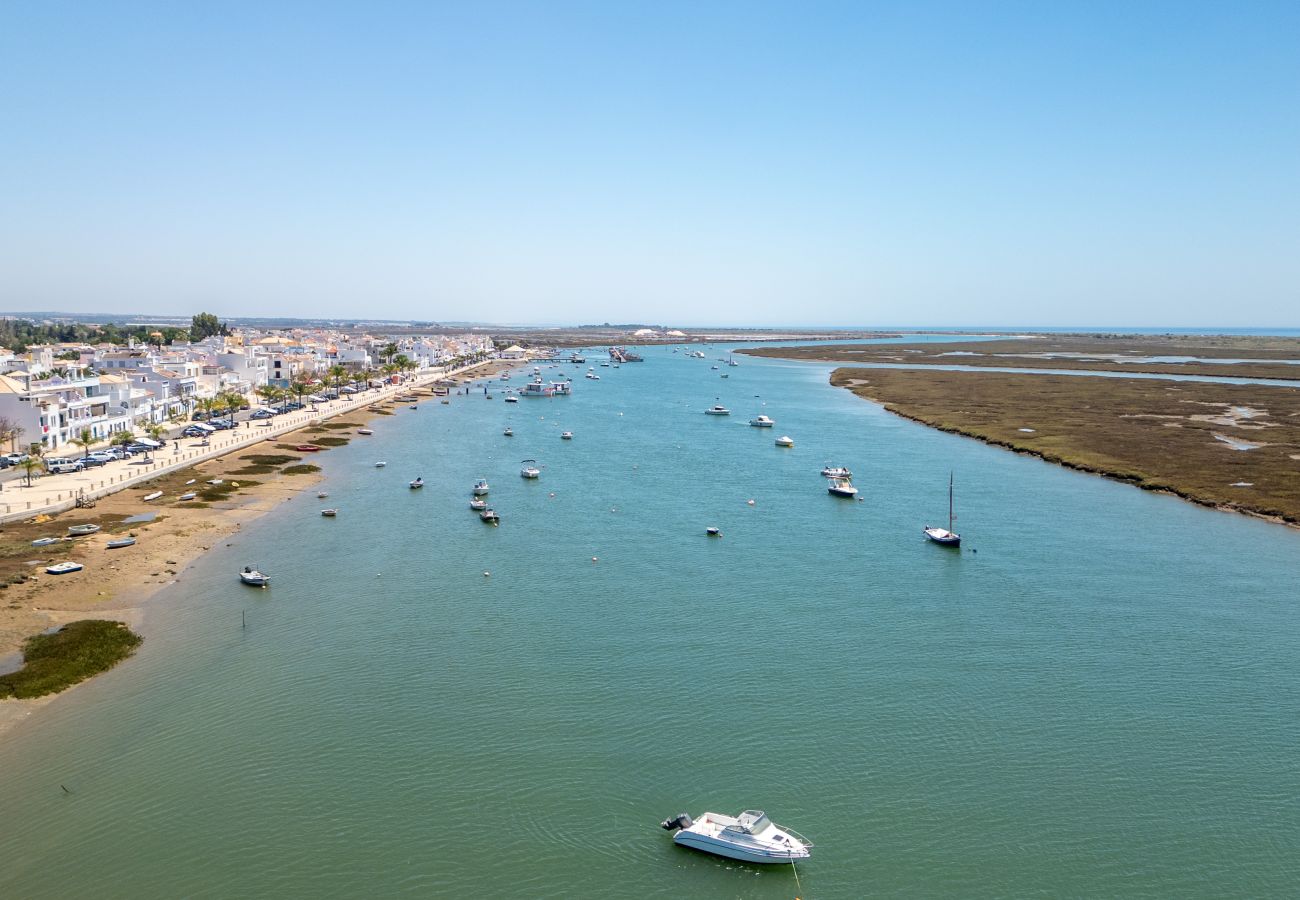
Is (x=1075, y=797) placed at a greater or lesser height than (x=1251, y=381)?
lesser

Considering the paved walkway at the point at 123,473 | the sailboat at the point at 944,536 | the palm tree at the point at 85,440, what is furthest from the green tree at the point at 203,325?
the sailboat at the point at 944,536

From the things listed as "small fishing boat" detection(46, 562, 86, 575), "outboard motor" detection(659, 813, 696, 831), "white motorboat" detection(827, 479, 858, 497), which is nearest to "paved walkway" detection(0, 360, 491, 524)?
"small fishing boat" detection(46, 562, 86, 575)

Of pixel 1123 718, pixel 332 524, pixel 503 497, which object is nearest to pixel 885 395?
pixel 503 497

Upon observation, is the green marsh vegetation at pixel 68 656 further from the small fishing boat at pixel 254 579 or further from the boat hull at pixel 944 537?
the boat hull at pixel 944 537

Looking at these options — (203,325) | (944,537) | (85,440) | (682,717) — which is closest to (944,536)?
(944,537)

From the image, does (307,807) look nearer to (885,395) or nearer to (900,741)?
(900,741)

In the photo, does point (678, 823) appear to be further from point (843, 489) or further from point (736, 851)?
point (843, 489)
